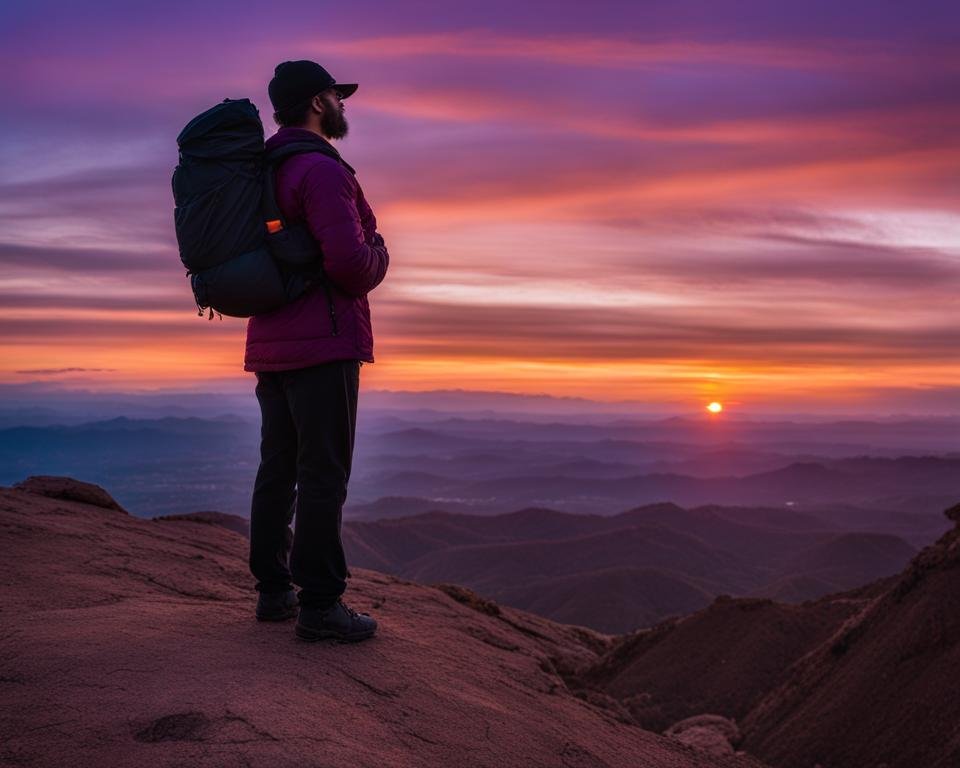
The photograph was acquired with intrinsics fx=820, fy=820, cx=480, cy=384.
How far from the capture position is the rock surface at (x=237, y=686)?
118 inches

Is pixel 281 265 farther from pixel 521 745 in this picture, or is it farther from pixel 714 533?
pixel 714 533

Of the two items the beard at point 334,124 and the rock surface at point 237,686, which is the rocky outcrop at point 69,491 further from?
the beard at point 334,124

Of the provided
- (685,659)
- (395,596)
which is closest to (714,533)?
(685,659)

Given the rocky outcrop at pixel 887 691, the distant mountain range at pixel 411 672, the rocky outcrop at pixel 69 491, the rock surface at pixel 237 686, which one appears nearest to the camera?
the rock surface at pixel 237 686

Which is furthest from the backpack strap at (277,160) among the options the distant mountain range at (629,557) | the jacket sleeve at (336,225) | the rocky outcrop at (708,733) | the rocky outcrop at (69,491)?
the distant mountain range at (629,557)

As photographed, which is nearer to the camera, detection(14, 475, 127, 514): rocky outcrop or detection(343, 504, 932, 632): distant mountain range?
detection(14, 475, 127, 514): rocky outcrop

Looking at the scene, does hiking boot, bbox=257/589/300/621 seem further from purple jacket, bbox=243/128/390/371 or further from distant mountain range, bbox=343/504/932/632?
distant mountain range, bbox=343/504/932/632

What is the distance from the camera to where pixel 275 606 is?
4.59 m

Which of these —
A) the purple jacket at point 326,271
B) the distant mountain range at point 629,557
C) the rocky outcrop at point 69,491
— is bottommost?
the distant mountain range at point 629,557

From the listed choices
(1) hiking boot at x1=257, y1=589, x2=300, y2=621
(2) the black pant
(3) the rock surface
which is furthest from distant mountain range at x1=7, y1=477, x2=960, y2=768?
(2) the black pant

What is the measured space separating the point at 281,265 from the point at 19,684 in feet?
6.97

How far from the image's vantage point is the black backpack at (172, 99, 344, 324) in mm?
3789

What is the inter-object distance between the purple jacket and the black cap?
157 mm

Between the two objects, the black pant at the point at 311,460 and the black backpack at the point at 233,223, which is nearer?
the black backpack at the point at 233,223
